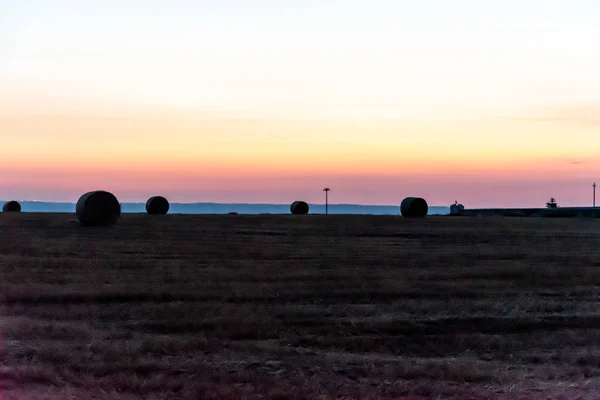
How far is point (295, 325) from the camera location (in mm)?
10906

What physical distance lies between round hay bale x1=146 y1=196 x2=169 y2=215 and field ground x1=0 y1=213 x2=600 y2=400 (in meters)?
32.2

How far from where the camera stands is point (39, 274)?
15438 millimetres

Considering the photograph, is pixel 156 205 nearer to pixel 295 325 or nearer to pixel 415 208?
pixel 415 208

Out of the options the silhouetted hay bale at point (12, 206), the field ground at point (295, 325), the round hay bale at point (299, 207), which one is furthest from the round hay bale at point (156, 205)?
the field ground at point (295, 325)

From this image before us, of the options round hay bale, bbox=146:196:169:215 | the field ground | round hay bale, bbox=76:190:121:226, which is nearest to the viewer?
the field ground

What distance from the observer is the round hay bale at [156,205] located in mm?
52872

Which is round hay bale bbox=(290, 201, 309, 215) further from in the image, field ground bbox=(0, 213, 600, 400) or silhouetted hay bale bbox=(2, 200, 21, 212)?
field ground bbox=(0, 213, 600, 400)

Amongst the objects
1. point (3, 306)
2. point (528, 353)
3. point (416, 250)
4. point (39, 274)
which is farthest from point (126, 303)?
point (416, 250)

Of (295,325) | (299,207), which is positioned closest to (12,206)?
(299,207)

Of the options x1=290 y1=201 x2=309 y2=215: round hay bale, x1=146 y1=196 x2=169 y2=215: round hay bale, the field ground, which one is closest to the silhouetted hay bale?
x1=146 y1=196 x2=169 y2=215: round hay bale

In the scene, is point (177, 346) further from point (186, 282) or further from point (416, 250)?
point (416, 250)

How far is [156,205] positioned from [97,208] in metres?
18.9

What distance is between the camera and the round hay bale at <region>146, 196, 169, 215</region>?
5287cm

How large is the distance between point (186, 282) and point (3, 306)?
376 centimetres
